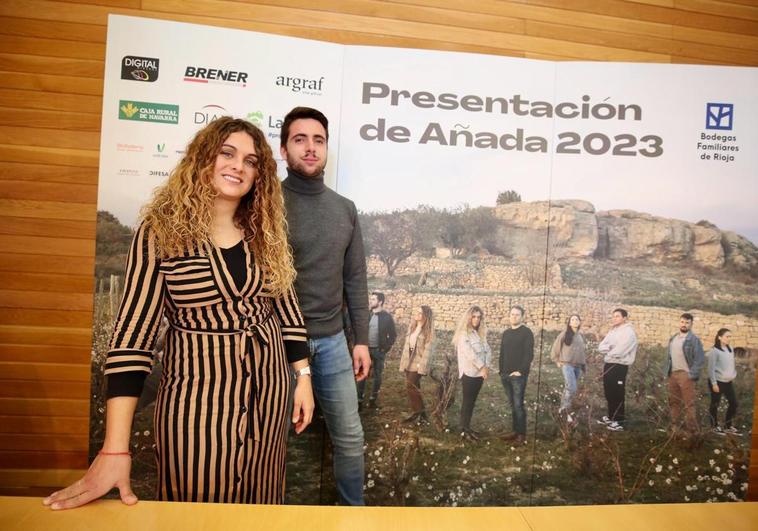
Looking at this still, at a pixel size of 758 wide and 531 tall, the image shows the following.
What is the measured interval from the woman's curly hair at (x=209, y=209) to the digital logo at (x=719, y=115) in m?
2.62

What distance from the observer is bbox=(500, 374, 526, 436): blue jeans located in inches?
113

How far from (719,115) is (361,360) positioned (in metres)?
2.50

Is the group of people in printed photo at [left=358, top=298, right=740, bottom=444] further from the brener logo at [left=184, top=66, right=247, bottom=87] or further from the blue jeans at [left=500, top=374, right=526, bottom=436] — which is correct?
the brener logo at [left=184, top=66, right=247, bottom=87]

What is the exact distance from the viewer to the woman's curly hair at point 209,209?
4.99ft

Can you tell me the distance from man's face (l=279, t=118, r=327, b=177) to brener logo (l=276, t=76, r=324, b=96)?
0.39 m

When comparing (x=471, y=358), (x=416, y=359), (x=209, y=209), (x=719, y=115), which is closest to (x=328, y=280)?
(x=416, y=359)

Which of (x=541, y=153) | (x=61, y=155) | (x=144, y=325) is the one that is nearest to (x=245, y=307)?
→ (x=144, y=325)

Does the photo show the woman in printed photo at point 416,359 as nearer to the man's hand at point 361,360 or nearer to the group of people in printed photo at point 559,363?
the group of people in printed photo at point 559,363

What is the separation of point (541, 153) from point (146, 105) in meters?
2.13

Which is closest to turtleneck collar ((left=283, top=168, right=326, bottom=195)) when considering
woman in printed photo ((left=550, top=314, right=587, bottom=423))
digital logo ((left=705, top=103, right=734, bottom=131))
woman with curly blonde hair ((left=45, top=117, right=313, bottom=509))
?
woman with curly blonde hair ((left=45, top=117, right=313, bottom=509))

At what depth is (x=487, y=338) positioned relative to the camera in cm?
287

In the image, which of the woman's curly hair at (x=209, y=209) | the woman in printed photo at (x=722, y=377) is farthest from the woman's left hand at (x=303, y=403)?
the woman in printed photo at (x=722, y=377)

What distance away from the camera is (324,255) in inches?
93.5

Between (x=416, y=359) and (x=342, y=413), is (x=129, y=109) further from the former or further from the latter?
(x=416, y=359)
